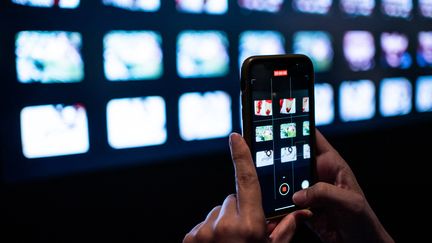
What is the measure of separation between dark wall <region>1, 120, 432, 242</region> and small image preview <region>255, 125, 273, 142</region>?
3.28 feet

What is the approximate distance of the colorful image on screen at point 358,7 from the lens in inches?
87.7

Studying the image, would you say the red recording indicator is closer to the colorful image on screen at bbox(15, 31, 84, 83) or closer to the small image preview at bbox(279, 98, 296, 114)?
the small image preview at bbox(279, 98, 296, 114)

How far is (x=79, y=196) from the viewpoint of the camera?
5.15 ft

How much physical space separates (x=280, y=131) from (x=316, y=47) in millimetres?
1467

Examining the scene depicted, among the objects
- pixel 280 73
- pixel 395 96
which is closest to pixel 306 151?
pixel 280 73

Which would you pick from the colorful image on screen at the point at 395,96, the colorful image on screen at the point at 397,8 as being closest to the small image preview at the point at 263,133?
the colorful image on screen at the point at 395,96

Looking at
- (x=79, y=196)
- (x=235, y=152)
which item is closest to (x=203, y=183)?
(x=79, y=196)

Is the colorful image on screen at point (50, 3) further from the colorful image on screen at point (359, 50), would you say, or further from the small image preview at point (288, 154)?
the colorful image on screen at point (359, 50)

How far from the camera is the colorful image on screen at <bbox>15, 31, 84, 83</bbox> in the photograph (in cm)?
145

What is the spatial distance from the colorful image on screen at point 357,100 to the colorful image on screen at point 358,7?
36 centimetres

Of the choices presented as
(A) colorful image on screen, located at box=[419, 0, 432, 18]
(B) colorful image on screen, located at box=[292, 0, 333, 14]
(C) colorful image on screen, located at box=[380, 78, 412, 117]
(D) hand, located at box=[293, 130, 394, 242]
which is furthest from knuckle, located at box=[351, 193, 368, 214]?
(A) colorful image on screen, located at box=[419, 0, 432, 18]

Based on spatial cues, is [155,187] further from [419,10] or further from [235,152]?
[419,10]

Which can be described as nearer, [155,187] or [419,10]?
[155,187]

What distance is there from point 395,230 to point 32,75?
5.55 feet
